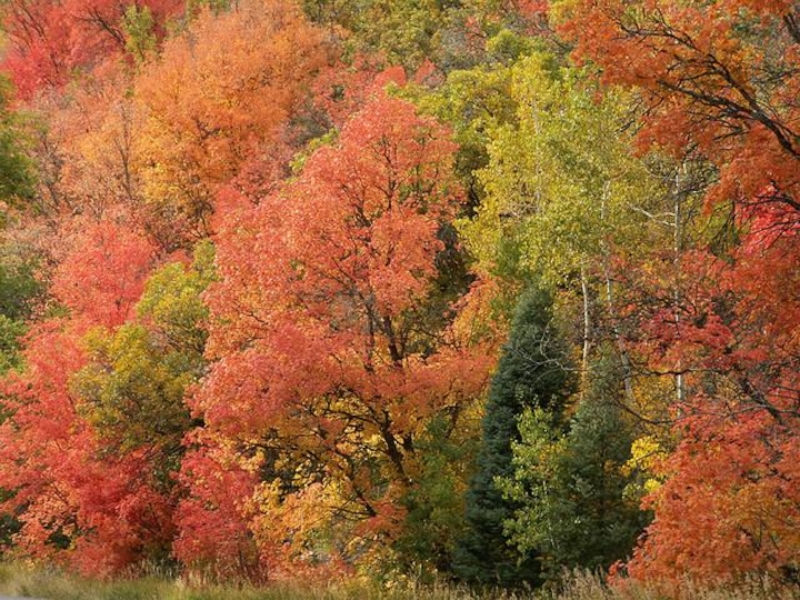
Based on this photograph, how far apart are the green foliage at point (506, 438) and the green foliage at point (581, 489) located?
1.89 ft

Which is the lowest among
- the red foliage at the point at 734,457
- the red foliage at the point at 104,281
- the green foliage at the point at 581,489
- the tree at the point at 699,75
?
the green foliage at the point at 581,489

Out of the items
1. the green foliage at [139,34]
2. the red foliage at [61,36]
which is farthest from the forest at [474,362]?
the red foliage at [61,36]

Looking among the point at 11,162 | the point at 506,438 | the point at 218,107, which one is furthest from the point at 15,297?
the point at 506,438

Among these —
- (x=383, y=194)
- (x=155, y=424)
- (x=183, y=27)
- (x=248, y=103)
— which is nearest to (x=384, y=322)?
(x=383, y=194)

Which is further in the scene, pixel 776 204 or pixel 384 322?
pixel 384 322

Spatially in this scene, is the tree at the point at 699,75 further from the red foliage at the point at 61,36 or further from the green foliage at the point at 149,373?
the red foliage at the point at 61,36

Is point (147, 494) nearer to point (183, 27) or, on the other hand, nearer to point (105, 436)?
point (105, 436)

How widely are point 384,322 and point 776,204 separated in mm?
10498

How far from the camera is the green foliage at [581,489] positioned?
18.4 m

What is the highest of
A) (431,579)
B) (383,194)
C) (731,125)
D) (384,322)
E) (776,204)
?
(731,125)

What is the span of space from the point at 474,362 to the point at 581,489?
3.56 metres

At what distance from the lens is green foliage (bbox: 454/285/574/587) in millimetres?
19578

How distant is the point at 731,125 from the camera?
887 centimetres

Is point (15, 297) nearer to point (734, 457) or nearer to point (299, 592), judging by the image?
point (299, 592)
